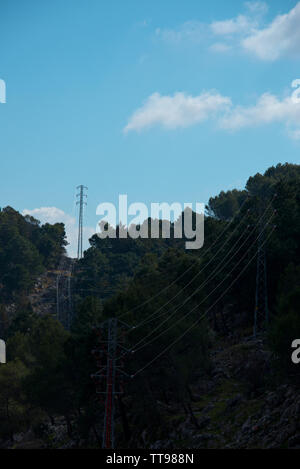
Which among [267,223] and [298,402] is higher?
[267,223]

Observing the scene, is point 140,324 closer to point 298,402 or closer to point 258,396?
point 258,396

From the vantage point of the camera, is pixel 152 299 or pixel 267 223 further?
pixel 267 223

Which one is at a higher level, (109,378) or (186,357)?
(186,357)

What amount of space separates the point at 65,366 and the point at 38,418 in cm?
1293

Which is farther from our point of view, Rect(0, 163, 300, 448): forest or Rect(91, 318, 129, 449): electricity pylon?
Rect(0, 163, 300, 448): forest

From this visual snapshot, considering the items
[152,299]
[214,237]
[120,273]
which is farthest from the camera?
[120,273]

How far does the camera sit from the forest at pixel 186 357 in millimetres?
55188

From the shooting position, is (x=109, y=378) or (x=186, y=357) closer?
(x=109, y=378)

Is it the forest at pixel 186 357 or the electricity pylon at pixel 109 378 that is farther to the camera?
the forest at pixel 186 357

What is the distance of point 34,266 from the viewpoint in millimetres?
180875

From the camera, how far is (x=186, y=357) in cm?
6075

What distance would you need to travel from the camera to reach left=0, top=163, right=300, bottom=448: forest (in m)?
55.2
